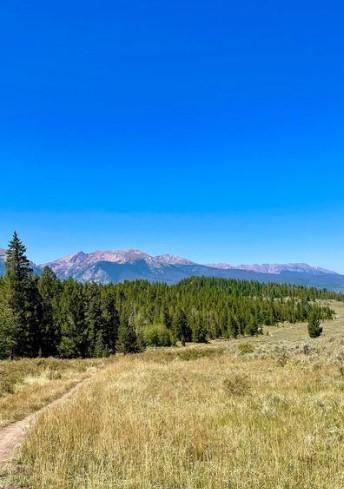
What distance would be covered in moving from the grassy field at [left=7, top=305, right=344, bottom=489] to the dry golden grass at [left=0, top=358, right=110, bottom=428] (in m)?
2.33

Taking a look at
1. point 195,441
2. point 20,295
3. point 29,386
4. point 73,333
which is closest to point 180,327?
point 73,333

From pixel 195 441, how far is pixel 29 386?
14768 mm

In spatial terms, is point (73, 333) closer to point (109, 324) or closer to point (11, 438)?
point (109, 324)

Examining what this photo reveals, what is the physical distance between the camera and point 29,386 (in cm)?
2075

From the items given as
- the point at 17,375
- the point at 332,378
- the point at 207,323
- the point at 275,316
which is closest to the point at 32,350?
the point at 17,375

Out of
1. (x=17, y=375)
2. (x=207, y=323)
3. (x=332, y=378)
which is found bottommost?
(x=207, y=323)

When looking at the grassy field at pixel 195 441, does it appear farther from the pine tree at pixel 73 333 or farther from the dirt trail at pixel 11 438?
the pine tree at pixel 73 333

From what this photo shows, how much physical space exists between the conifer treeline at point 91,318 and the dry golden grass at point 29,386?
23305 millimetres

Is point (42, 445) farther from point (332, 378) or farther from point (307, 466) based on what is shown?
point (332, 378)

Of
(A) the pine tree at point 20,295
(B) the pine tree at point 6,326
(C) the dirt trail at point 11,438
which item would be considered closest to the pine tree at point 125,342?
(A) the pine tree at point 20,295

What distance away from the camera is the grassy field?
6391 mm

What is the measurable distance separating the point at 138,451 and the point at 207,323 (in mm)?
126887

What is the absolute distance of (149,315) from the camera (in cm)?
14138

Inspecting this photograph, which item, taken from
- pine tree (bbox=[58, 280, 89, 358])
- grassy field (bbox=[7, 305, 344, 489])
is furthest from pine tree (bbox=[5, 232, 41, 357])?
grassy field (bbox=[7, 305, 344, 489])
